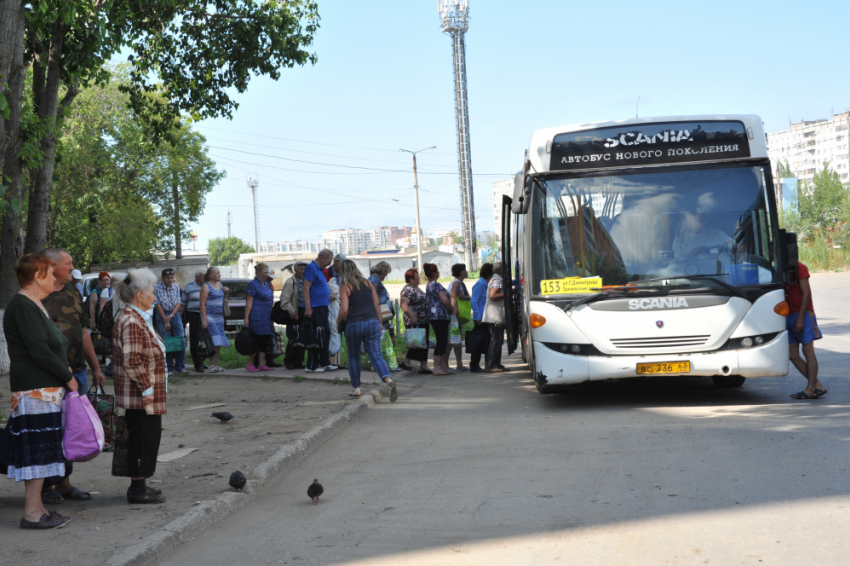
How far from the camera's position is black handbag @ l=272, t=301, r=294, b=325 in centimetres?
Result: 1380

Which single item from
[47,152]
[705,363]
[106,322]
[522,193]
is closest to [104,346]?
[106,322]

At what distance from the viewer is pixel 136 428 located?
19.8 ft

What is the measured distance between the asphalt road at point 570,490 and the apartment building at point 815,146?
15582 centimetres

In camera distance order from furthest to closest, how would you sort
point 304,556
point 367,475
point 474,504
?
1. point 367,475
2. point 474,504
3. point 304,556

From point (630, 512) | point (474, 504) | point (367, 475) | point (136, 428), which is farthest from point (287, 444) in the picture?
point (630, 512)

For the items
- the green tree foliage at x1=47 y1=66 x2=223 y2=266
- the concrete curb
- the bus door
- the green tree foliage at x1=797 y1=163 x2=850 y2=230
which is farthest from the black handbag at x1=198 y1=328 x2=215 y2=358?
the green tree foliage at x1=797 y1=163 x2=850 y2=230

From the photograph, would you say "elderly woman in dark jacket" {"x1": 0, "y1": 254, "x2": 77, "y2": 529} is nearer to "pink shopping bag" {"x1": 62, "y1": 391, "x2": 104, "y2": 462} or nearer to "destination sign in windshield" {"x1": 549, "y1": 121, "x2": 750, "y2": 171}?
"pink shopping bag" {"x1": 62, "y1": 391, "x2": 104, "y2": 462}

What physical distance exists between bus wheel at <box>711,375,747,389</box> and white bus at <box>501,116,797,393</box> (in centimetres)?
153

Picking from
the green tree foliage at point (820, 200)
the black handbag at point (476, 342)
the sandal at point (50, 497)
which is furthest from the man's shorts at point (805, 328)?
the green tree foliage at point (820, 200)

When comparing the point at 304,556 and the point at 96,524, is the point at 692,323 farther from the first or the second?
the point at 96,524

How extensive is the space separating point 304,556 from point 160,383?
185cm

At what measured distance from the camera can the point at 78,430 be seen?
5.56m

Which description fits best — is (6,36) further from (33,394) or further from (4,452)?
(4,452)

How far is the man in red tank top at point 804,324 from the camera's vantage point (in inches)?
372
